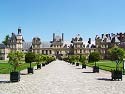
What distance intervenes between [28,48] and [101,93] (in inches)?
5119

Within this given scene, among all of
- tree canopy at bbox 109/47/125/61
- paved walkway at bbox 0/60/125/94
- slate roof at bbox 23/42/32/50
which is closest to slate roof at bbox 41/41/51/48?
slate roof at bbox 23/42/32/50

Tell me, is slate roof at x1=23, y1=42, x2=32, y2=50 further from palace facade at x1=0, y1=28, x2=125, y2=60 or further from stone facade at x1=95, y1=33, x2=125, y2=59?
stone facade at x1=95, y1=33, x2=125, y2=59

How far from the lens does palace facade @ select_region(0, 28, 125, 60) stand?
131m

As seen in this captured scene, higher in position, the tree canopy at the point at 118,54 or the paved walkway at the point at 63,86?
the tree canopy at the point at 118,54

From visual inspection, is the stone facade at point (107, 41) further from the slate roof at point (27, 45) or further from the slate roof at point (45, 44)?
the slate roof at point (27, 45)

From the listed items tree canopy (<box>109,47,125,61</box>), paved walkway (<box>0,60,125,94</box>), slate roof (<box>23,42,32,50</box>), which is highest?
slate roof (<box>23,42,32,50</box>)

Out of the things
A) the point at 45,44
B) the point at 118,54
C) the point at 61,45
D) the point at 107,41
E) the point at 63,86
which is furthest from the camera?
the point at 61,45

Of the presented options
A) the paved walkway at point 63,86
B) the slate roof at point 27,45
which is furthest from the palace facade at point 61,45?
the paved walkway at point 63,86

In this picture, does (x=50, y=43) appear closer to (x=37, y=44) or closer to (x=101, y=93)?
(x=37, y=44)

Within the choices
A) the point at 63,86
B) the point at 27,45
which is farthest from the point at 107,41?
the point at 63,86

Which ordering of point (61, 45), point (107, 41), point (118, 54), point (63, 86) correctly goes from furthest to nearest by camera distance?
point (61, 45), point (107, 41), point (118, 54), point (63, 86)

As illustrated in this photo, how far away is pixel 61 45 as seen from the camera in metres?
150

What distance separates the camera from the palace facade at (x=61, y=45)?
13138 cm

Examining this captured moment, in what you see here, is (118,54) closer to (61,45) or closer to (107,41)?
(107,41)
